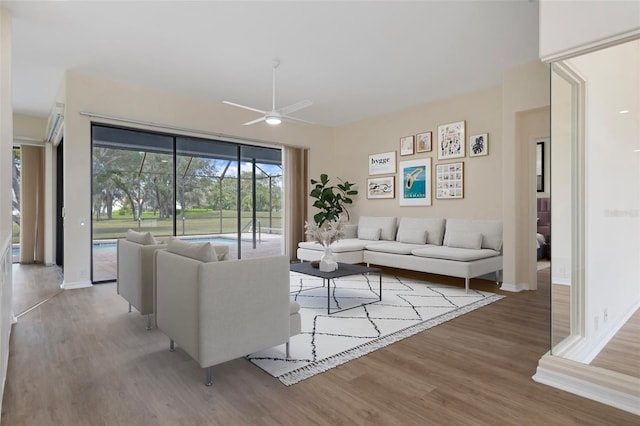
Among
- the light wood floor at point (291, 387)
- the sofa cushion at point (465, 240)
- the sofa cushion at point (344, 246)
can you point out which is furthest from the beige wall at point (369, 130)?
the light wood floor at point (291, 387)

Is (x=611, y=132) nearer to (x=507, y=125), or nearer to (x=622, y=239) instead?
(x=622, y=239)

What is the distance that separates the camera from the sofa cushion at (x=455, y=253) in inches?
187

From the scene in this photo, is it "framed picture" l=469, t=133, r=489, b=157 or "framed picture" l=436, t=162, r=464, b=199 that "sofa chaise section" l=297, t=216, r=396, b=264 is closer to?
"framed picture" l=436, t=162, r=464, b=199

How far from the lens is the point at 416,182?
646 cm

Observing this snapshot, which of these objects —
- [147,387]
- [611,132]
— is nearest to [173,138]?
[147,387]

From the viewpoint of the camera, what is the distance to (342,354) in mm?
2730

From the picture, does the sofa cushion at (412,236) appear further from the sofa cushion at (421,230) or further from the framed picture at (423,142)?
the framed picture at (423,142)

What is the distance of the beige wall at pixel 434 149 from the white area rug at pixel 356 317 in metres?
1.53

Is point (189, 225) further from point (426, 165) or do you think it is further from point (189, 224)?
point (426, 165)

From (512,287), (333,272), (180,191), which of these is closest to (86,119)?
(180,191)

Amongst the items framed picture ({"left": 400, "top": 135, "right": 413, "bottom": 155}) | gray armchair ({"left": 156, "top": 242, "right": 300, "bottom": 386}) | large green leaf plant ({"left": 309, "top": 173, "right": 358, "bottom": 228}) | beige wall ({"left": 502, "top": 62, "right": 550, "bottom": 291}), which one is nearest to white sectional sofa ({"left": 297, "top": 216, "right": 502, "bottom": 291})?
beige wall ({"left": 502, "top": 62, "right": 550, "bottom": 291})

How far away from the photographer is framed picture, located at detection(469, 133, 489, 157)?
5.52m

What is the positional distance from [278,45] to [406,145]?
3.38 meters

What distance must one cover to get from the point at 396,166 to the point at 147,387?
5620 millimetres
